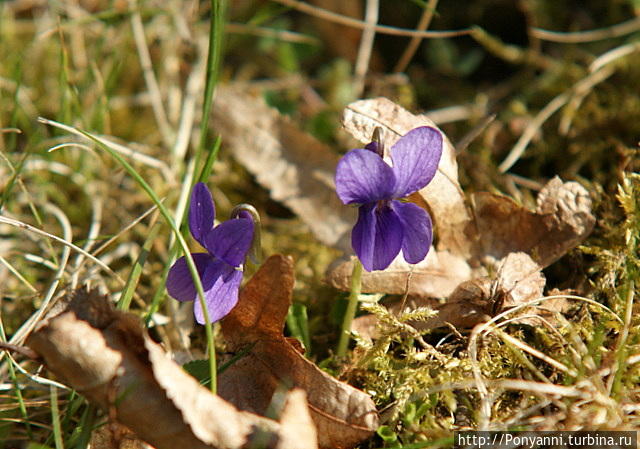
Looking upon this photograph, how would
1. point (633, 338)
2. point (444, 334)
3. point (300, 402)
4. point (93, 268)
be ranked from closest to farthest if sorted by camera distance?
point (300, 402) → point (633, 338) → point (444, 334) → point (93, 268)

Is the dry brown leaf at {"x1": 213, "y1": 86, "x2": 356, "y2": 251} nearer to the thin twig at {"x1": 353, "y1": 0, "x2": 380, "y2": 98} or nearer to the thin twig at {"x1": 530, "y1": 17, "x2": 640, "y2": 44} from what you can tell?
the thin twig at {"x1": 353, "y1": 0, "x2": 380, "y2": 98}

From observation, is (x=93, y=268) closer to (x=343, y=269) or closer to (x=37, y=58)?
(x=343, y=269)

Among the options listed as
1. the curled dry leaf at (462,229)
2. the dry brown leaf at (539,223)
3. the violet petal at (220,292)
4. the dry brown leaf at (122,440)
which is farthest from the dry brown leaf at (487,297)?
the dry brown leaf at (122,440)

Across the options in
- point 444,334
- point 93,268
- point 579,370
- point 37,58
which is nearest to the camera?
point 579,370

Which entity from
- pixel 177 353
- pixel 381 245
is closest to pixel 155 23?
pixel 177 353

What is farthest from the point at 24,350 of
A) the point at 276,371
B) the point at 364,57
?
the point at 364,57

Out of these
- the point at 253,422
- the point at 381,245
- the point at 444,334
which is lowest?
the point at 444,334

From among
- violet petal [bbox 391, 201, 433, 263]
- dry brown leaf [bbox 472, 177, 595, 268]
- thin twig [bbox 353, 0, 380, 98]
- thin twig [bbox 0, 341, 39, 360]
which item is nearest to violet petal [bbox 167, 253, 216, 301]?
thin twig [bbox 0, 341, 39, 360]

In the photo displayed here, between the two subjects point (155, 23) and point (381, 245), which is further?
point (155, 23)
